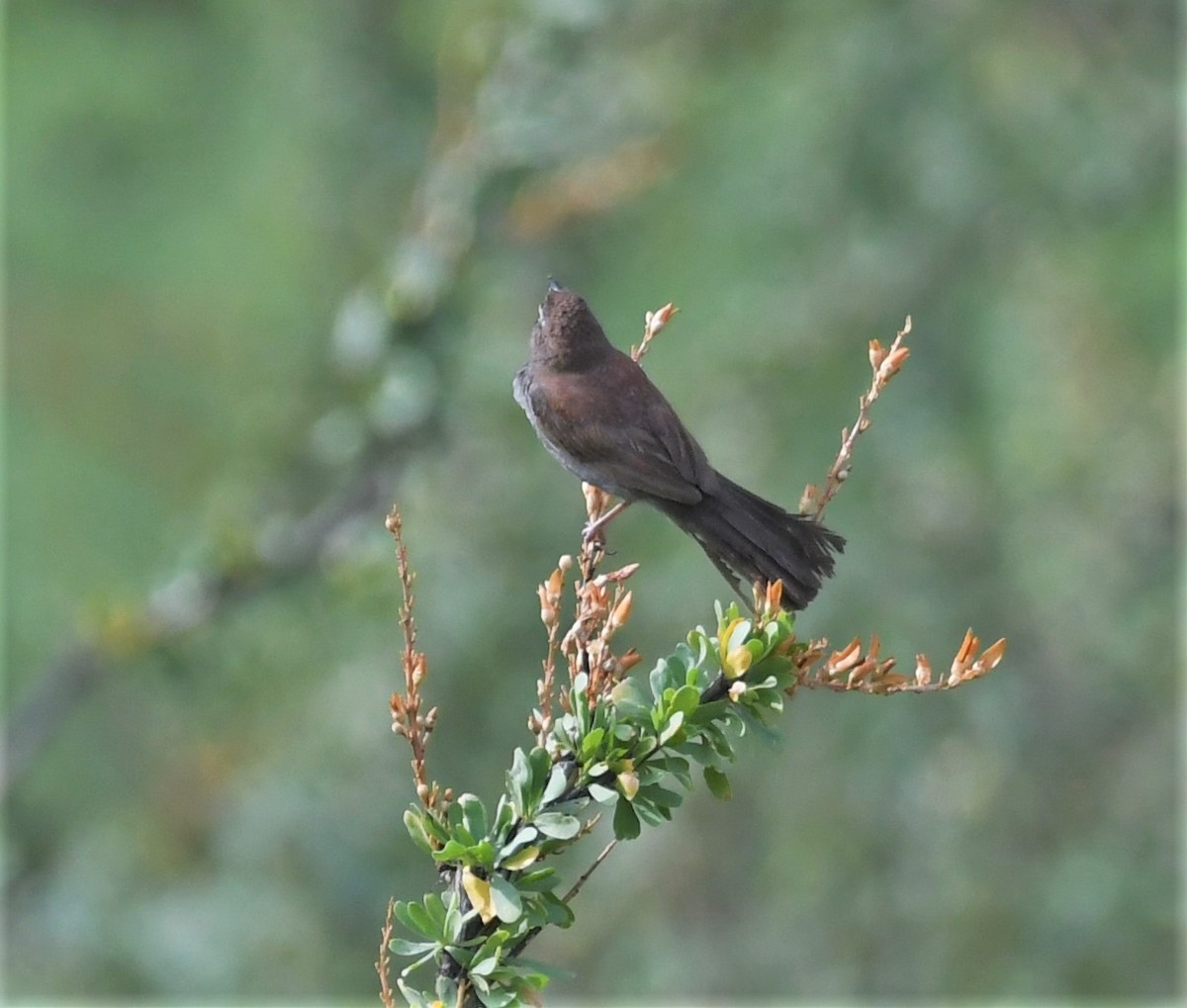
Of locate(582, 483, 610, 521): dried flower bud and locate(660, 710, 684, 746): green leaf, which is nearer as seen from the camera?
locate(660, 710, 684, 746): green leaf

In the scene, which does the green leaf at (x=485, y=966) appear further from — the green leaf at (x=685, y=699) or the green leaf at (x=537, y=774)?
the green leaf at (x=685, y=699)

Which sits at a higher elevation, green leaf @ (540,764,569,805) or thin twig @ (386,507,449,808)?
thin twig @ (386,507,449,808)

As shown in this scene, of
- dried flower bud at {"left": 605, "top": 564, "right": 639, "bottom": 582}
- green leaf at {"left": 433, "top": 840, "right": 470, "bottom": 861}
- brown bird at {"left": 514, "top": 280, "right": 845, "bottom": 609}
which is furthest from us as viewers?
brown bird at {"left": 514, "top": 280, "right": 845, "bottom": 609}

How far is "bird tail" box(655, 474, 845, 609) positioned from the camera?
267cm

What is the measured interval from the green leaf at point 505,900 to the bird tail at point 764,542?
72 cm

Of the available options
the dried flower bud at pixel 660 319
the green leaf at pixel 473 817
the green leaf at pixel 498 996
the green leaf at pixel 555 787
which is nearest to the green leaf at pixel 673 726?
the green leaf at pixel 555 787

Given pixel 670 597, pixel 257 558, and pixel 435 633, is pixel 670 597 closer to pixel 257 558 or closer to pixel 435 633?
pixel 435 633

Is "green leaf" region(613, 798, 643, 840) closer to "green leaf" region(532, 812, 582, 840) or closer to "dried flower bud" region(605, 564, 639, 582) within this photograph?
"green leaf" region(532, 812, 582, 840)

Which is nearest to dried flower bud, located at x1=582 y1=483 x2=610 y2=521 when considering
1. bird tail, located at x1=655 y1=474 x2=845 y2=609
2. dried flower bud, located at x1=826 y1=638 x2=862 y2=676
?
bird tail, located at x1=655 y1=474 x2=845 y2=609

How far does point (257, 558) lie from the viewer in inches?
191

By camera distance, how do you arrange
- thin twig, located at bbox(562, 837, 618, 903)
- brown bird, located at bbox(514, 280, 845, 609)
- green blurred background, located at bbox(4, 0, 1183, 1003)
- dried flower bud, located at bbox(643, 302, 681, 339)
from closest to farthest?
thin twig, located at bbox(562, 837, 618, 903) → dried flower bud, located at bbox(643, 302, 681, 339) → brown bird, located at bbox(514, 280, 845, 609) → green blurred background, located at bbox(4, 0, 1183, 1003)

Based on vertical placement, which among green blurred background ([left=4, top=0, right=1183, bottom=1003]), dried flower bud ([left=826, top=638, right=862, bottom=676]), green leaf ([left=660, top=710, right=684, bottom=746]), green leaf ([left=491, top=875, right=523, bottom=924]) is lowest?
green leaf ([left=491, top=875, right=523, bottom=924])

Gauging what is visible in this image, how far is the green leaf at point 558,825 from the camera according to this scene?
2004 mm

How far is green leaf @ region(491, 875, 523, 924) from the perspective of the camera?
1967mm
